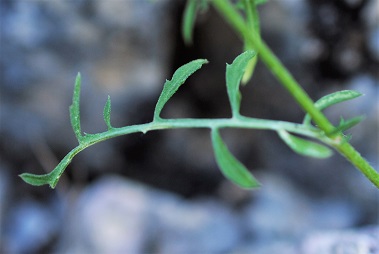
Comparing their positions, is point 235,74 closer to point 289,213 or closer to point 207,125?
point 207,125

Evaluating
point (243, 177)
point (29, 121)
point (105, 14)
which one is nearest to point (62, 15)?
point (105, 14)

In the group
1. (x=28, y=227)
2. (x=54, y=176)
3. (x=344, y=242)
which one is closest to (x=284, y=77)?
→ (x=54, y=176)

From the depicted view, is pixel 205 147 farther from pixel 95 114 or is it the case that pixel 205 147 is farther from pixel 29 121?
pixel 29 121

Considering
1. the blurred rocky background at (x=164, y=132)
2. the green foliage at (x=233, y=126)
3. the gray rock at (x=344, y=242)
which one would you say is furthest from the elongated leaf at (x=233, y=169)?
the blurred rocky background at (x=164, y=132)

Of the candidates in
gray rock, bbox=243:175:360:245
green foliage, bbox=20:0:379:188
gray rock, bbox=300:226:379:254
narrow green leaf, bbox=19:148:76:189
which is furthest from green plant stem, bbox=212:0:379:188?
gray rock, bbox=243:175:360:245

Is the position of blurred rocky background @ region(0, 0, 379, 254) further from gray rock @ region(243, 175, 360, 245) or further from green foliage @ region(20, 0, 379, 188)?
green foliage @ region(20, 0, 379, 188)
